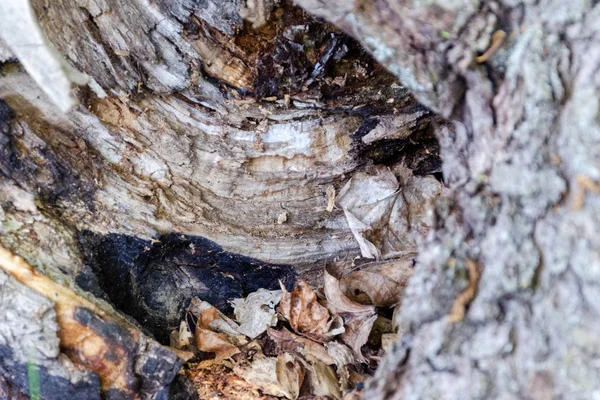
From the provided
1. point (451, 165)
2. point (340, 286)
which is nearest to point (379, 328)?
point (340, 286)

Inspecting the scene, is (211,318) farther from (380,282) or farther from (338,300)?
(380,282)

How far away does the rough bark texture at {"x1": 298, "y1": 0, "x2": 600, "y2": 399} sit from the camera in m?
0.81

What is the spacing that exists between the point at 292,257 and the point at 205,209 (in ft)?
1.27

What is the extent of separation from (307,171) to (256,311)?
578 millimetres

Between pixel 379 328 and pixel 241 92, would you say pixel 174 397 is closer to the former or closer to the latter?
pixel 379 328

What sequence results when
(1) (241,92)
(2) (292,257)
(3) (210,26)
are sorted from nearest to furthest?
(3) (210,26), (1) (241,92), (2) (292,257)

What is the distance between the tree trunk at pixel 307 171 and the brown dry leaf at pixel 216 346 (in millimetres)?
165

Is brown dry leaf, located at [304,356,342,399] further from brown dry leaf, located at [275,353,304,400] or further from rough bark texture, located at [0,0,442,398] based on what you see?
rough bark texture, located at [0,0,442,398]

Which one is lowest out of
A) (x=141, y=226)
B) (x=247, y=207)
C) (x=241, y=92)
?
(x=141, y=226)

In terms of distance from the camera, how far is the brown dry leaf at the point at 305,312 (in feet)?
5.38

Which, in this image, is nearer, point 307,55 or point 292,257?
point 307,55

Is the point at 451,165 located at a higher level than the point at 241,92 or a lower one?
lower

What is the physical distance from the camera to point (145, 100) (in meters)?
1.48

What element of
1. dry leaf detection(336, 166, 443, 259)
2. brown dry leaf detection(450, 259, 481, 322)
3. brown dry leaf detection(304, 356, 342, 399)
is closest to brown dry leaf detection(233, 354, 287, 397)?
brown dry leaf detection(304, 356, 342, 399)
